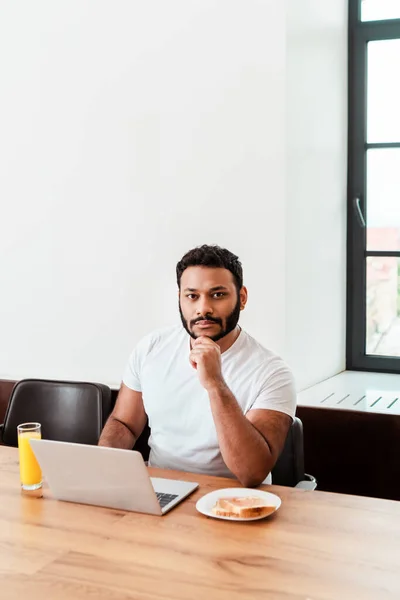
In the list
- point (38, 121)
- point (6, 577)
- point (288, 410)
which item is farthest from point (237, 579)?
point (38, 121)

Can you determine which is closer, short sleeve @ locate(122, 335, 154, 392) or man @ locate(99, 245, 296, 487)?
man @ locate(99, 245, 296, 487)

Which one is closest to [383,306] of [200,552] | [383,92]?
[383,92]

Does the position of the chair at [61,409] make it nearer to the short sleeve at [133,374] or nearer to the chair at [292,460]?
the short sleeve at [133,374]

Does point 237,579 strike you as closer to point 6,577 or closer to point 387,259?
point 6,577

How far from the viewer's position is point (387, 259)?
3.11 meters

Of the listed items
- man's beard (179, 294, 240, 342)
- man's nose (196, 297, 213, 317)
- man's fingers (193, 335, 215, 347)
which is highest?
man's nose (196, 297, 213, 317)

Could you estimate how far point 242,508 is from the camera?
61.4 inches

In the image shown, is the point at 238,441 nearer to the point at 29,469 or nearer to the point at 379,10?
the point at 29,469

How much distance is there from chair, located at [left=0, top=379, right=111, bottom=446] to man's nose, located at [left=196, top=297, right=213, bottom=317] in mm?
602

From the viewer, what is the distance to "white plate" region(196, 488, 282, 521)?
1.57 m

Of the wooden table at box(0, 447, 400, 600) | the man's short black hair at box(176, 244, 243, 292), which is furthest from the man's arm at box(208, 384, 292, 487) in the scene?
the man's short black hair at box(176, 244, 243, 292)

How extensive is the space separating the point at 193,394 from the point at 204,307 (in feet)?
0.78

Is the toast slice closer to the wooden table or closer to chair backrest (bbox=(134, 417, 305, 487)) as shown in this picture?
the wooden table

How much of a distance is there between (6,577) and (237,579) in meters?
0.40
